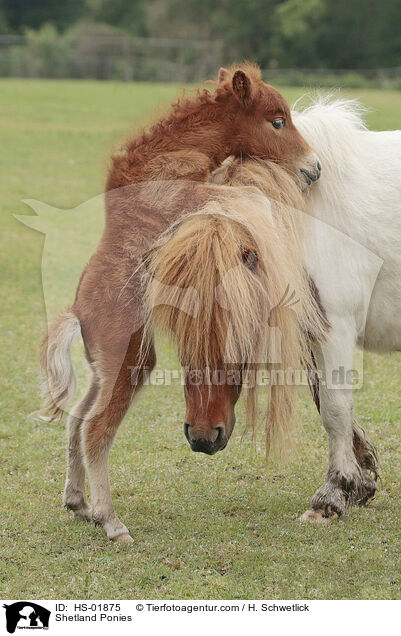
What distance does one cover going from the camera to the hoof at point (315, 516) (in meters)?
3.98

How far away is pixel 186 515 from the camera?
4156 mm

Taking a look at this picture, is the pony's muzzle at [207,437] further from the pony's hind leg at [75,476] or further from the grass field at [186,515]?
the pony's hind leg at [75,476]

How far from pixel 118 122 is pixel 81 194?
346 inches

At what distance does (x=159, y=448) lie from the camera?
514 centimetres

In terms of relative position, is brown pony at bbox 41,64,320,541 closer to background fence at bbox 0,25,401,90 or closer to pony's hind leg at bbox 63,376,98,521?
pony's hind leg at bbox 63,376,98,521

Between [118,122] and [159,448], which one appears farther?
[118,122]

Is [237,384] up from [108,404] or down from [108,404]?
up

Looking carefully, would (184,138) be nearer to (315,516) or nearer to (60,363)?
(60,363)

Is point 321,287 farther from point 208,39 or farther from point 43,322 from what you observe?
point 208,39

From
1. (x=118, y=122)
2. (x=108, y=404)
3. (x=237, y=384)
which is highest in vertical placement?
(x=237, y=384)

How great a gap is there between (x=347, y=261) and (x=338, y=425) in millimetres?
806

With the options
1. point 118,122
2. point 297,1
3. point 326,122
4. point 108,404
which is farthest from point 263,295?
point 297,1
